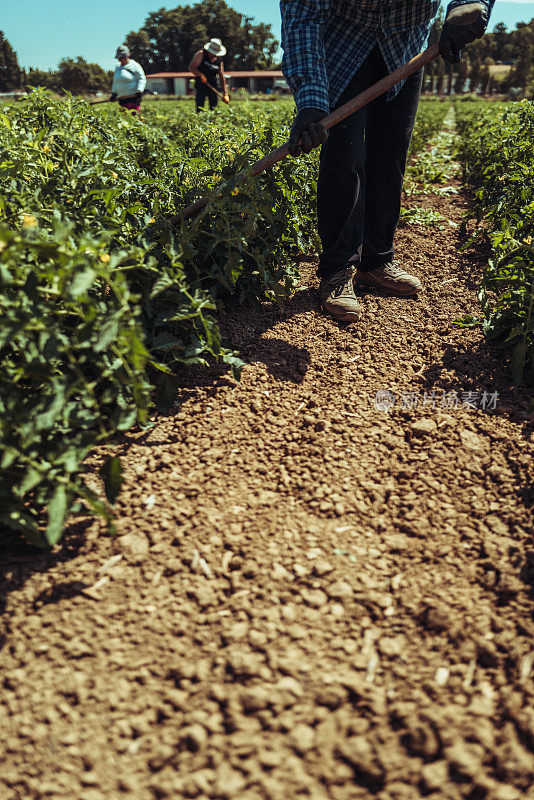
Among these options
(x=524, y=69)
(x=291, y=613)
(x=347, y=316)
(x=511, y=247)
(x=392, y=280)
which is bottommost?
(x=291, y=613)

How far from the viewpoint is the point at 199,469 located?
202 cm

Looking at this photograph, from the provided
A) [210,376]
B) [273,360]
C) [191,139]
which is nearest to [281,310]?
[273,360]

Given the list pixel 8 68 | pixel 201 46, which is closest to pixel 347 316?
pixel 201 46

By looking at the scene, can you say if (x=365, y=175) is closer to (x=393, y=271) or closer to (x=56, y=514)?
(x=393, y=271)

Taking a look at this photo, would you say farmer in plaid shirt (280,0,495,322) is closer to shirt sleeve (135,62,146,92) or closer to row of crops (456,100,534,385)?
row of crops (456,100,534,385)

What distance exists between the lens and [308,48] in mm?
2742

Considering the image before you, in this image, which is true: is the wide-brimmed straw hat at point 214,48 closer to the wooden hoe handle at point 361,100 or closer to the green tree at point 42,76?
the wooden hoe handle at point 361,100

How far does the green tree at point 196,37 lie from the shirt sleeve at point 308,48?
288 ft

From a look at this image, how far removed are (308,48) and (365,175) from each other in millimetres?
803

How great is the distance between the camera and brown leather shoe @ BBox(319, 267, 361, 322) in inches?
120

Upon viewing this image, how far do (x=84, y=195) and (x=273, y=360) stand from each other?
1.11 metres

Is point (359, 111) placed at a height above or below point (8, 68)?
below

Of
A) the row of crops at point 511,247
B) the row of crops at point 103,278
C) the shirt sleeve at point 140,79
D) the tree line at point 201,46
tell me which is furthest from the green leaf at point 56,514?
the tree line at point 201,46

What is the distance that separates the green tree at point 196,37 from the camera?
3120 inches
